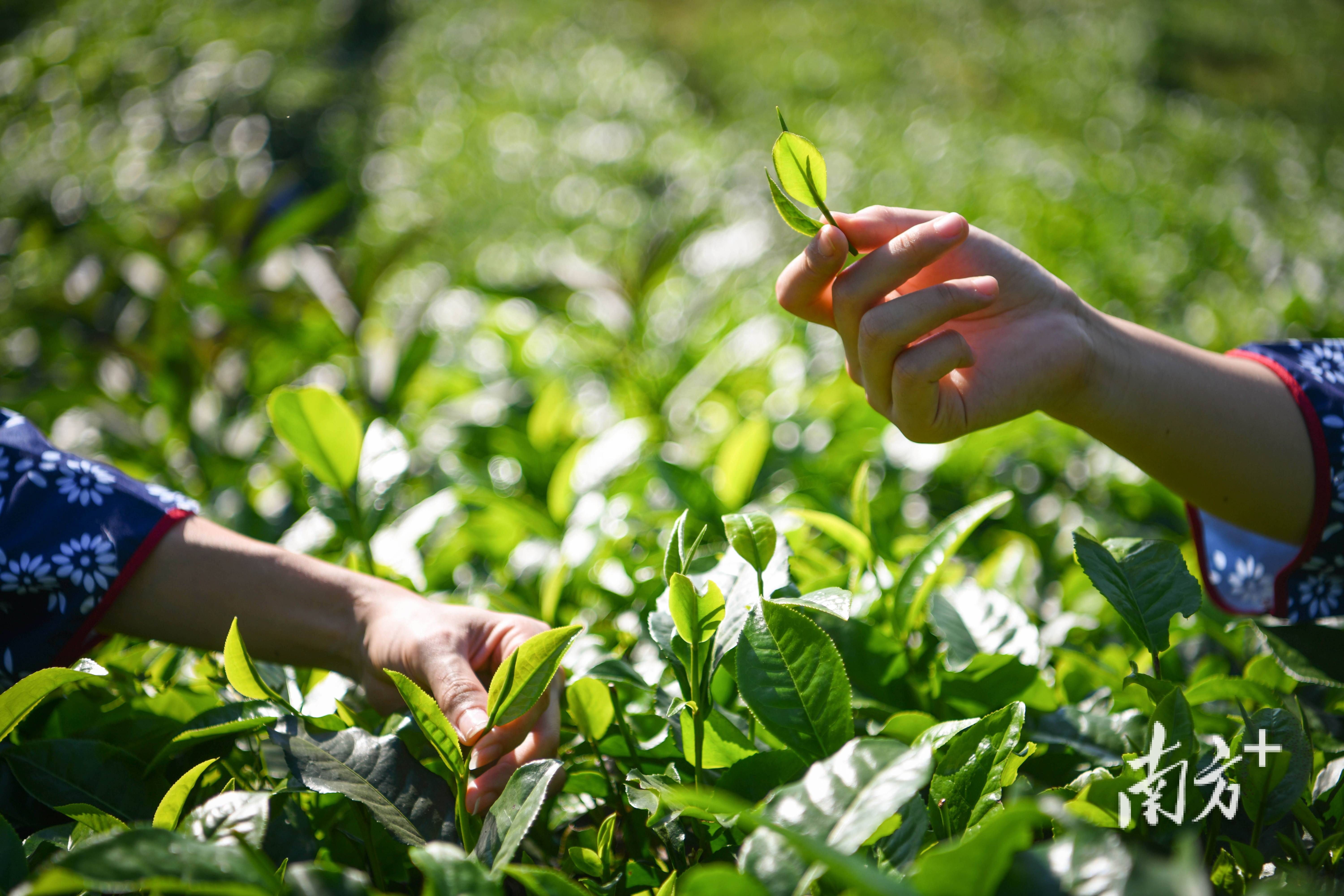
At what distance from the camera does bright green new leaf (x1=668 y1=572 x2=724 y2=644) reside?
2.56 feet

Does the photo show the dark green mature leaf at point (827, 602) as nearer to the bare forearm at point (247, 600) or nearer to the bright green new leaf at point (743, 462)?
the bare forearm at point (247, 600)

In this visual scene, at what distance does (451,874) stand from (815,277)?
65 cm

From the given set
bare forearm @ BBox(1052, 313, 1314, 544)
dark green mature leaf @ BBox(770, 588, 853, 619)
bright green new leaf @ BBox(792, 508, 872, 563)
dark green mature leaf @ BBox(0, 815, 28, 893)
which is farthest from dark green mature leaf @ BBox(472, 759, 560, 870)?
bare forearm @ BBox(1052, 313, 1314, 544)

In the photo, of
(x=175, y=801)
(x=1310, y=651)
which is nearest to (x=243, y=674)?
(x=175, y=801)

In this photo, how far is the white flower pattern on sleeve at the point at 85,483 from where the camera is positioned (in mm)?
1146

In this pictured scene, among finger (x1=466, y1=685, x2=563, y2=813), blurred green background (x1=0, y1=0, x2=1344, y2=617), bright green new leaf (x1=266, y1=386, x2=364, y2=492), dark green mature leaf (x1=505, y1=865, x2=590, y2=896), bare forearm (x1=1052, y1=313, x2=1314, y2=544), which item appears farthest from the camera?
blurred green background (x1=0, y1=0, x2=1344, y2=617)

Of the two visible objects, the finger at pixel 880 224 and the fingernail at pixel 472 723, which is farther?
the finger at pixel 880 224

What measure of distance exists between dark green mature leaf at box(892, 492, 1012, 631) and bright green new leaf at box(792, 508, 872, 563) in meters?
0.07

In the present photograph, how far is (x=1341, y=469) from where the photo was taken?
115 cm

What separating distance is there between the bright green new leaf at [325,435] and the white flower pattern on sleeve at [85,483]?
215 millimetres

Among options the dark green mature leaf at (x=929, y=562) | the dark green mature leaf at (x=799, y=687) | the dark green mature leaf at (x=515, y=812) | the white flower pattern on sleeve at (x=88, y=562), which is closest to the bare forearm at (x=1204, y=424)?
the dark green mature leaf at (x=929, y=562)

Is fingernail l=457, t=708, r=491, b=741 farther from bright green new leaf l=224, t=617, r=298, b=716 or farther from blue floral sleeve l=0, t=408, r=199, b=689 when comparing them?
blue floral sleeve l=0, t=408, r=199, b=689

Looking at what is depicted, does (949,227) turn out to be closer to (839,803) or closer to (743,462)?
(839,803)

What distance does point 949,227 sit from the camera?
903mm
